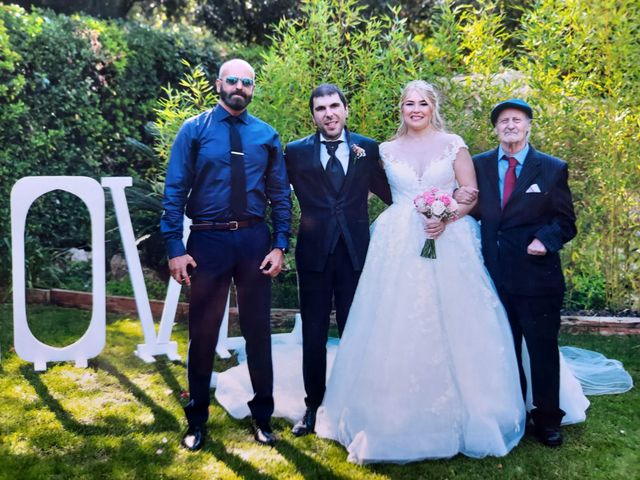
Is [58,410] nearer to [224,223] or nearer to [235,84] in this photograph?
[224,223]

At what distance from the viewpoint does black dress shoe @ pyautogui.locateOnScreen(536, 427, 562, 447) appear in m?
3.42

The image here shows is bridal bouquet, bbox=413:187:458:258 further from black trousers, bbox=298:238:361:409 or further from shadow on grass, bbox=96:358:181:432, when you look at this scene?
shadow on grass, bbox=96:358:181:432

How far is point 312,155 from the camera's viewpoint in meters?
3.55

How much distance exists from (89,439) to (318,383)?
1380 millimetres

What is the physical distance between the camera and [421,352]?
10.9ft

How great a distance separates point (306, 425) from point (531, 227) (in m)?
1.78

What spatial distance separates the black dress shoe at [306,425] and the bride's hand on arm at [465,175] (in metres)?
1.51

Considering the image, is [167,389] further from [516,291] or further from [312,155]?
[516,291]

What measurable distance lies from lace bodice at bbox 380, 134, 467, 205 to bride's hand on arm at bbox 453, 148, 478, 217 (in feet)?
0.10

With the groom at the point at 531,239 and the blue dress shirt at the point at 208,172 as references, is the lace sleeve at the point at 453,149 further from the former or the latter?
the blue dress shirt at the point at 208,172

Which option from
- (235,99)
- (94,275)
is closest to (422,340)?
(235,99)

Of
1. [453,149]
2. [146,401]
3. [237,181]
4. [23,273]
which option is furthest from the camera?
[23,273]

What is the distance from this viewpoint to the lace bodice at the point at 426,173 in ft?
11.5

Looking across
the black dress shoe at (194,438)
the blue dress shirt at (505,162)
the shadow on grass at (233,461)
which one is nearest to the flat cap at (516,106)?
the blue dress shirt at (505,162)
